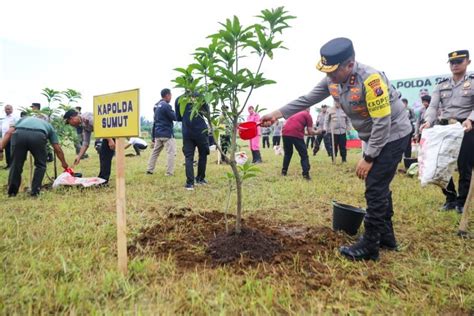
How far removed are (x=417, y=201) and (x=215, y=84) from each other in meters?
3.67

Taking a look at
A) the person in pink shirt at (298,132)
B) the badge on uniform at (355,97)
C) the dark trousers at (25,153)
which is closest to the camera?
the badge on uniform at (355,97)

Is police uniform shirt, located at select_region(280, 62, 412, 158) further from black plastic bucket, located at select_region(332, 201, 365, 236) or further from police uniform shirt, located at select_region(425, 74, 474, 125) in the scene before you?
police uniform shirt, located at select_region(425, 74, 474, 125)

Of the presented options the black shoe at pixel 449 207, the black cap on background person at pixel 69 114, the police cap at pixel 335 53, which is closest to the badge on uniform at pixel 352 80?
the police cap at pixel 335 53

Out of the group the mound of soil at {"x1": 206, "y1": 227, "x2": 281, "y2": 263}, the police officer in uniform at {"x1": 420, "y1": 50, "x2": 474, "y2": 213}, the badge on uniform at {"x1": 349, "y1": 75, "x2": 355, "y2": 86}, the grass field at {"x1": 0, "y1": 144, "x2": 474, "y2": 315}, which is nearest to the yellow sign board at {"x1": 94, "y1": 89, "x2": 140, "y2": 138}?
the grass field at {"x1": 0, "y1": 144, "x2": 474, "y2": 315}

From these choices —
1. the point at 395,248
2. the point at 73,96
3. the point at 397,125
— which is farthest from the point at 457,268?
the point at 73,96

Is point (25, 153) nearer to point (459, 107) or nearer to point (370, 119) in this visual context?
point (370, 119)

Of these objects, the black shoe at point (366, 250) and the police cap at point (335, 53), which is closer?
the police cap at point (335, 53)

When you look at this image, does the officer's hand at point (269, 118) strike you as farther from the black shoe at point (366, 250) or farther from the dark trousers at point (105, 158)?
the dark trousers at point (105, 158)

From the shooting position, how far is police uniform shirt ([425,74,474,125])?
3.96 meters

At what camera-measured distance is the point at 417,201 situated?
4.73m

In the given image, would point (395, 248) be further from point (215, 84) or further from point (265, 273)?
point (215, 84)

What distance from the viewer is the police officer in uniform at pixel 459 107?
3.92 m

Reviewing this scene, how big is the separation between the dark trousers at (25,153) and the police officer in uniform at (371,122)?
4746mm

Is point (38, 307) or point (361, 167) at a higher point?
point (361, 167)
